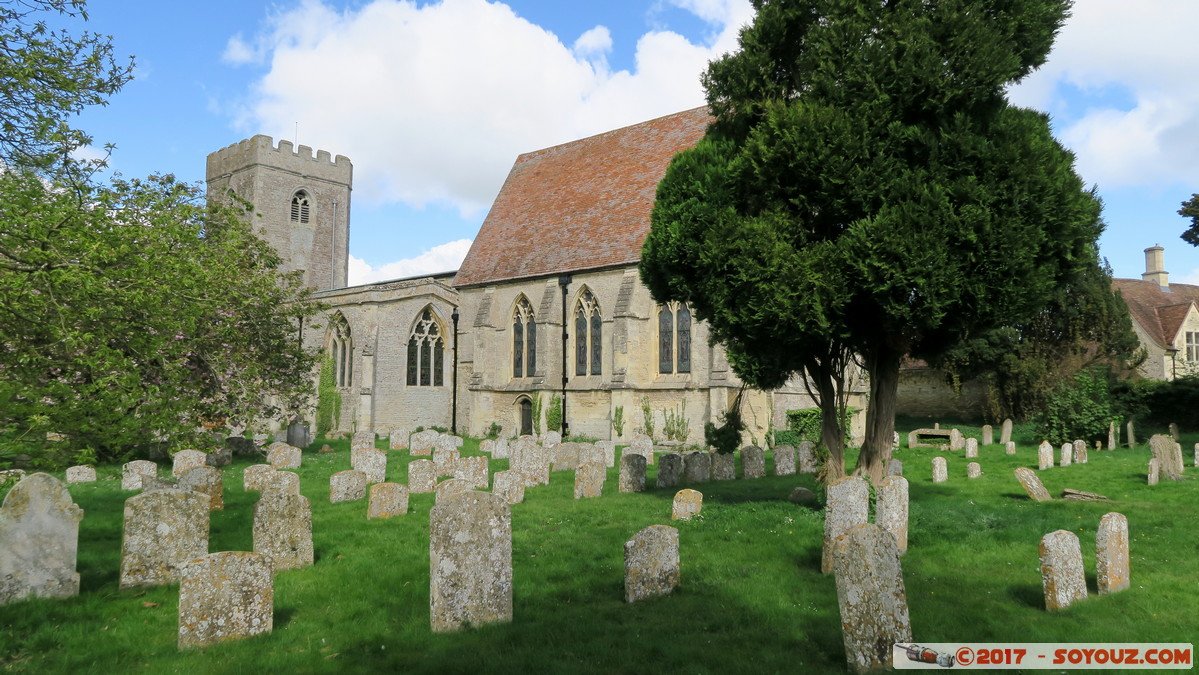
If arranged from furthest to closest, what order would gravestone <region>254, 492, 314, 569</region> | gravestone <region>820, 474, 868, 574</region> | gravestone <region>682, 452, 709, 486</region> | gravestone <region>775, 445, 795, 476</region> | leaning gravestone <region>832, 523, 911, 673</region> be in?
1. gravestone <region>775, 445, 795, 476</region>
2. gravestone <region>682, 452, 709, 486</region>
3. gravestone <region>254, 492, 314, 569</region>
4. gravestone <region>820, 474, 868, 574</region>
5. leaning gravestone <region>832, 523, 911, 673</region>

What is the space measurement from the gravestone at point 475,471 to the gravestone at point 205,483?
4068 millimetres

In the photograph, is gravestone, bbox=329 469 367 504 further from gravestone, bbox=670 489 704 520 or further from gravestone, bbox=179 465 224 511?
gravestone, bbox=670 489 704 520

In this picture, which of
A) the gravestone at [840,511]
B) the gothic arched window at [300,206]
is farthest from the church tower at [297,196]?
the gravestone at [840,511]

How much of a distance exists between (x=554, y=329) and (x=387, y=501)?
17.0 metres

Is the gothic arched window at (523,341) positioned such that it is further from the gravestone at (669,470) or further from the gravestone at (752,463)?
the gravestone at (669,470)

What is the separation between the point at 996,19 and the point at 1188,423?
2360 cm

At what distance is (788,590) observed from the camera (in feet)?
24.4

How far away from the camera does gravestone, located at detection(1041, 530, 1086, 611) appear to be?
669cm

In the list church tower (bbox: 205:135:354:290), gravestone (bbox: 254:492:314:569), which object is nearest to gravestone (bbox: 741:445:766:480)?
gravestone (bbox: 254:492:314:569)

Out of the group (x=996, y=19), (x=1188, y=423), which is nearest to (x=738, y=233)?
(x=996, y=19)

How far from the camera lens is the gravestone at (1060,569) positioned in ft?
22.0

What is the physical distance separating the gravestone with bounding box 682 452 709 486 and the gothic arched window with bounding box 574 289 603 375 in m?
12.1

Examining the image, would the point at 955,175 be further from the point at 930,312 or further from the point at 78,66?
the point at 78,66

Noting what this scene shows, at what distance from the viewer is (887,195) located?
384 inches
